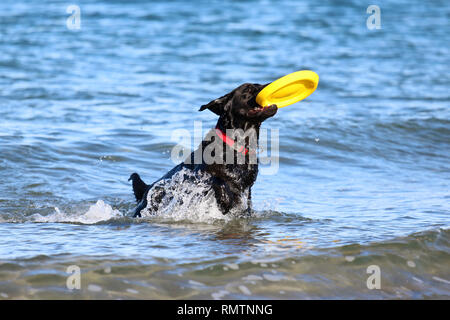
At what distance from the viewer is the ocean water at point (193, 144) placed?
4852mm

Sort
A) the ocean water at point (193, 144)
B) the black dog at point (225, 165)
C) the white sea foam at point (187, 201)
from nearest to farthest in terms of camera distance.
Answer: the ocean water at point (193, 144) < the black dog at point (225, 165) < the white sea foam at point (187, 201)

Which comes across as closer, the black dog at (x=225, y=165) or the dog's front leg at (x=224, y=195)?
the black dog at (x=225, y=165)

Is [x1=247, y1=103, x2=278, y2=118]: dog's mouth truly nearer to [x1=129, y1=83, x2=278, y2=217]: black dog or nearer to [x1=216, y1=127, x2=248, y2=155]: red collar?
[x1=129, y1=83, x2=278, y2=217]: black dog

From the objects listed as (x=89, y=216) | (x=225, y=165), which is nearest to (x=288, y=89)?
(x=225, y=165)

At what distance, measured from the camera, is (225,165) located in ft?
20.2

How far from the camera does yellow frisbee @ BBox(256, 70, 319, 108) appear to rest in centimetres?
592

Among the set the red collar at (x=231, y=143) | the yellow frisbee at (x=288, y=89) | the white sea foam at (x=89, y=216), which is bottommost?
the white sea foam at (x=89, y=216)

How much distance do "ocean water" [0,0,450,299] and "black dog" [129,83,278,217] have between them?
18cm

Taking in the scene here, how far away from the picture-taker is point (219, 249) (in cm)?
532

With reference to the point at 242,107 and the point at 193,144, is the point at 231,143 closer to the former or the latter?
the point at 242,107

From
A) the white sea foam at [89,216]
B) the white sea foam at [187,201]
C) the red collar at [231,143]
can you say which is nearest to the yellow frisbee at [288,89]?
the red collar at [231,143]

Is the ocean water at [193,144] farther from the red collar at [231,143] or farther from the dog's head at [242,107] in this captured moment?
the dog's head at [242,107]

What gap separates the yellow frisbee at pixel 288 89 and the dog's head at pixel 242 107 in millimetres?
85

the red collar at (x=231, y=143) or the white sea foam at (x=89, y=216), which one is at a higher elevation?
the red collar at (x=231, y=143)
